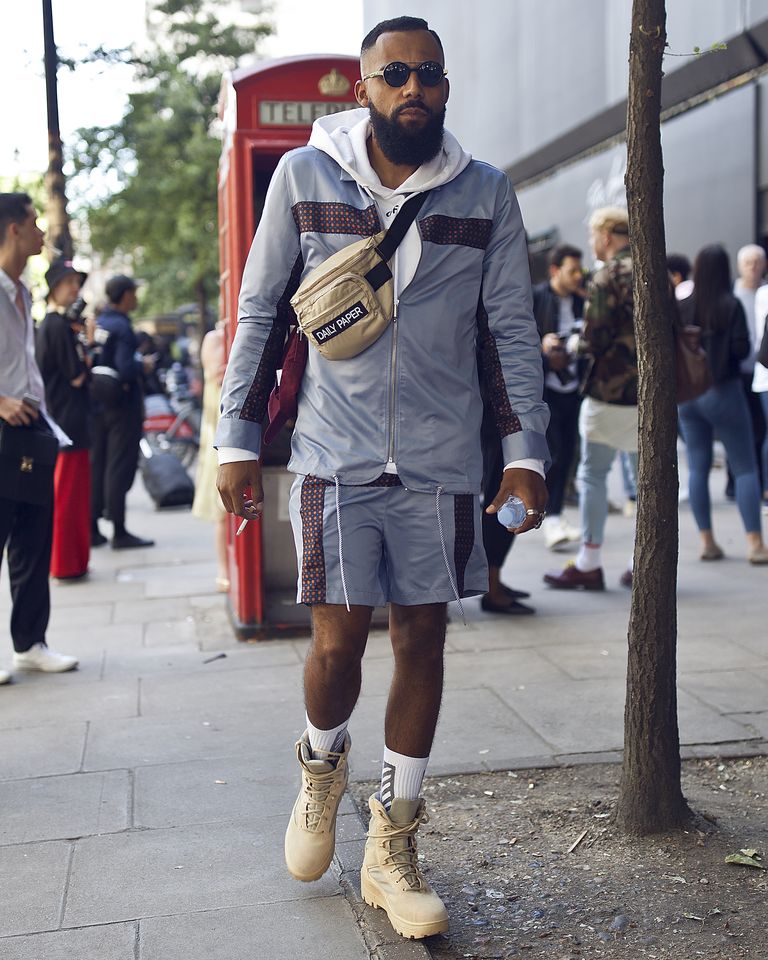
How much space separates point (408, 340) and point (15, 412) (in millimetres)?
2731

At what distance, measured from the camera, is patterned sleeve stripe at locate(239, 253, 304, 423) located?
9.89 ft

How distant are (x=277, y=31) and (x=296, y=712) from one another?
32.6m

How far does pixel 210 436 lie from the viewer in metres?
7.05

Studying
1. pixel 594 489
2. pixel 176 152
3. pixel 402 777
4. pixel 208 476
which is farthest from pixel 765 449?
pixel 176 152

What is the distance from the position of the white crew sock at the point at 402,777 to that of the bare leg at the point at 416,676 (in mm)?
18

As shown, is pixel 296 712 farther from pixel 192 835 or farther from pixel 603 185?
pixel 603 185

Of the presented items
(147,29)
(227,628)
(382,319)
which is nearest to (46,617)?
(227,628)

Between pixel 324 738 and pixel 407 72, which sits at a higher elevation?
pixel 407 72

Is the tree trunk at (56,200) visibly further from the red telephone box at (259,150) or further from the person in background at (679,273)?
the person in background at (679,273)

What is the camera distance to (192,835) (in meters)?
3.48

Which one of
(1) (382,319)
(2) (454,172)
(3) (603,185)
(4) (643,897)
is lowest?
(4) (643,897)

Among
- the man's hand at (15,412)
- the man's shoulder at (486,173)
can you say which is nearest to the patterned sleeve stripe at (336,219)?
the man's shoulder at (486,173)

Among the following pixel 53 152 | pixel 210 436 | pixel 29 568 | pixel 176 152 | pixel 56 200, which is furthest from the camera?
pixel 176 152

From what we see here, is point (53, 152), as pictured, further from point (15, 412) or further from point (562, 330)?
point (15, 412)
